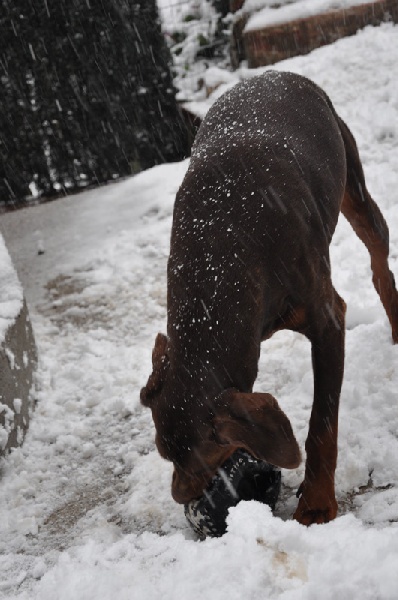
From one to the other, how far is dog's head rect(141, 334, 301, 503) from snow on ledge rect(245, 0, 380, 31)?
245 inches

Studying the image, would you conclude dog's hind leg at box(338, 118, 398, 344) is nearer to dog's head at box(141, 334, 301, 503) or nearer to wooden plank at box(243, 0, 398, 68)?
dog's head at box(141, 334, 301, 503)

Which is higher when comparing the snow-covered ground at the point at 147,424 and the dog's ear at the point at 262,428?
the dog's ear at the point at 262,428

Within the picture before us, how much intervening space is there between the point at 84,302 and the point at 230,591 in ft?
12.3

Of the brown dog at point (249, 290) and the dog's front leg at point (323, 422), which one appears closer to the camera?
the brown dog at point (249, 290)

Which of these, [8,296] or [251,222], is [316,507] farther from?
[8,296]

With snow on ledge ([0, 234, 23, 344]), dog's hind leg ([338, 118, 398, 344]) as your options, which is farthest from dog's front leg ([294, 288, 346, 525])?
snow on ledge ([0, 234, 23, 344])

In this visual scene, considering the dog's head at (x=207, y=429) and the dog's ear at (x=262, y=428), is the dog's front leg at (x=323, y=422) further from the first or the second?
the dog's ear at (x=262, y=428)

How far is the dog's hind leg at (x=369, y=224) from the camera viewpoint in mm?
3762

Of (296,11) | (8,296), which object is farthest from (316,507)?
(296,11)

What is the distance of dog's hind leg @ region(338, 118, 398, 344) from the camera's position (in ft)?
12.3

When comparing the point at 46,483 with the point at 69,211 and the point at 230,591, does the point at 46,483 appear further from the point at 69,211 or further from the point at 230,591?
the point at 69,211

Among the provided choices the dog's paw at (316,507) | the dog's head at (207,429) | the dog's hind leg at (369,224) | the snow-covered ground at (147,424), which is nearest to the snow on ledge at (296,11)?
the snow-covered ground at (147,424)

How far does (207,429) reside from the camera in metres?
2.31

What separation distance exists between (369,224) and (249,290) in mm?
1488
